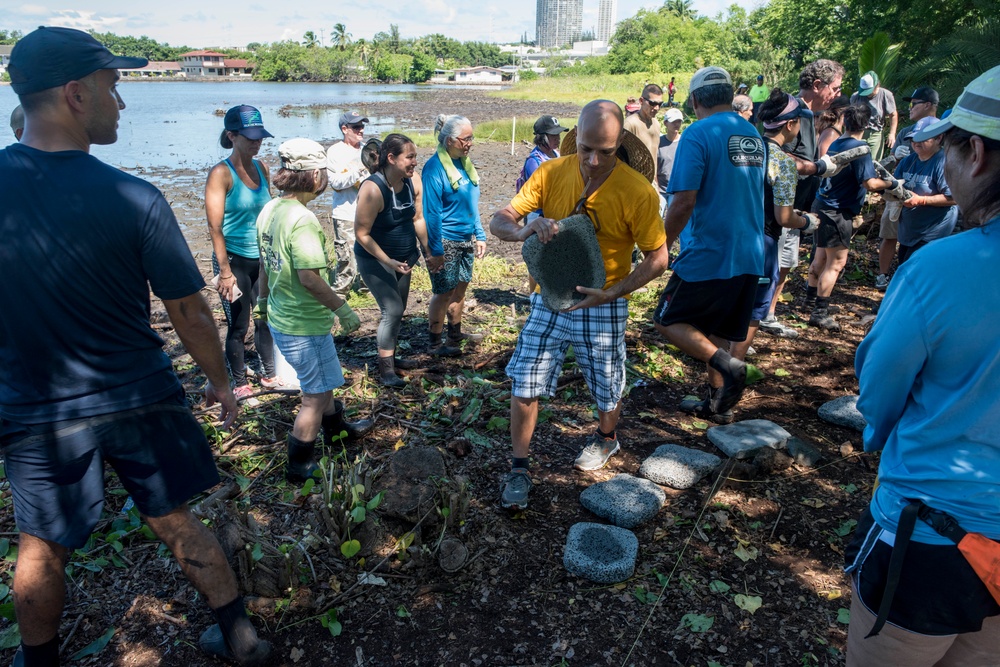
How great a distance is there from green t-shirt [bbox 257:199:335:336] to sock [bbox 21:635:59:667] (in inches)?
71.1

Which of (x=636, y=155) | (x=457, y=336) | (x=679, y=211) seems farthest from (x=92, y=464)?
(x=457, y=336)

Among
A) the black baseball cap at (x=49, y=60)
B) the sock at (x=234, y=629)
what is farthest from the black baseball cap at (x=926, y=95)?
the sock at (x=234, y=629)

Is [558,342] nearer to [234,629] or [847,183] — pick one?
[234,629]

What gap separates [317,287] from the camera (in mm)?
3574

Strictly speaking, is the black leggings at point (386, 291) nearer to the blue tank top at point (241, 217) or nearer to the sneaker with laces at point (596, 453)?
the blue tank top at point (241, 217)

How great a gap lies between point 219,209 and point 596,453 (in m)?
3.08

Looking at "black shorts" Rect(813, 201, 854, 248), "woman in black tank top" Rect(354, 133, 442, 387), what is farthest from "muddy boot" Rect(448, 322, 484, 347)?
"black shorts" Rect(813, 201, 854, 248)

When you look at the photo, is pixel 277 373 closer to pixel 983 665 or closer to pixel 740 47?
pixel 983 665

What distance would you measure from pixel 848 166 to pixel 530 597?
500cm

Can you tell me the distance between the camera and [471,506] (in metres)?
3.58

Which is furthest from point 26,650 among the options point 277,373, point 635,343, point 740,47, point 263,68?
point 263,68

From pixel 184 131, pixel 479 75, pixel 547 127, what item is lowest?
pixel 184 131

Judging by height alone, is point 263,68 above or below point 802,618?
above

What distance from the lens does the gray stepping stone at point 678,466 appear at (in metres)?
3.78
